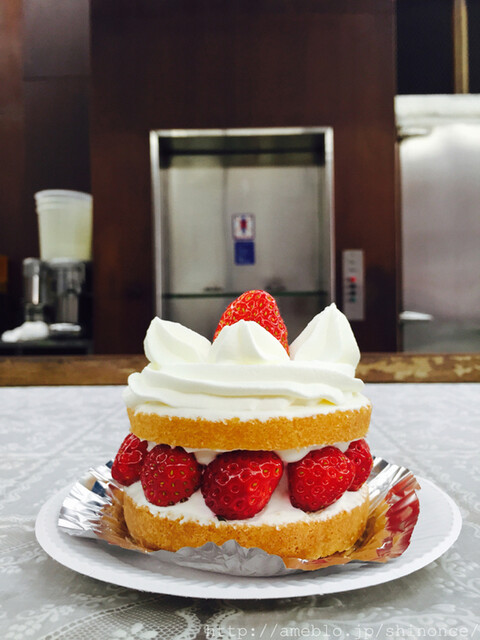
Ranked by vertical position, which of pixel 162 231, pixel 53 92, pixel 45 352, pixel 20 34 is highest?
pixel 20 34

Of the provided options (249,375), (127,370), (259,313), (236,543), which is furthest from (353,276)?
(236,543)

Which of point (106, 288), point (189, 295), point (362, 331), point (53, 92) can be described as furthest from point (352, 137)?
point (53, 92)

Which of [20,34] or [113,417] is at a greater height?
[20,34]

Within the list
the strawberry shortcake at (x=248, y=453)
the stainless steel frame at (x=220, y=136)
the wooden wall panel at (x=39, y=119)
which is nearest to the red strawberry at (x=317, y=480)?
the strawberry shortcake at (x=248, y=453)

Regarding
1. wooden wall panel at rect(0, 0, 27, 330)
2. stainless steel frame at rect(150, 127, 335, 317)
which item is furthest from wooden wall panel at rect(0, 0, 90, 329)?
stainless steel frame at rect(150, 127, 335, 317)

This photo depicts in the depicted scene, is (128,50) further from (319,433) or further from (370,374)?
(319,433)

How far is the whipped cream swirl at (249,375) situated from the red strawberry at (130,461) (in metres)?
0.05

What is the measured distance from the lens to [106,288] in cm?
319

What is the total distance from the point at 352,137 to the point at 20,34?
2.63 m

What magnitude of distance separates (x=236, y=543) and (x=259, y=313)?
0.31 m

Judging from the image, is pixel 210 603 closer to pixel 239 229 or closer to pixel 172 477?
pixel 172 477

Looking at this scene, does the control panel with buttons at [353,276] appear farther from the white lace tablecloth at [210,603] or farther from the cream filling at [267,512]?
the cream filling at [267,512]

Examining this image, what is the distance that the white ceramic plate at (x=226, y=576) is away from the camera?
1.38 ft

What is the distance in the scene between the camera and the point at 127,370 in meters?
1.88
